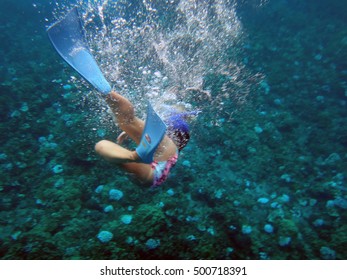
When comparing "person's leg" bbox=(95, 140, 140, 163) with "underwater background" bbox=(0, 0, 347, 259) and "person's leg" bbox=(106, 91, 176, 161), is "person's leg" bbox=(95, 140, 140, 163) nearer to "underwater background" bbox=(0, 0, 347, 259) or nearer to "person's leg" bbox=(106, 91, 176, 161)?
"person's leg" bbox=(106, 91, 176, 161)

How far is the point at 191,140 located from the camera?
539 centimetres

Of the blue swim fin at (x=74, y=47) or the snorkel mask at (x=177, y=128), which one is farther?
the blue swim fin at (x=74, y=47)

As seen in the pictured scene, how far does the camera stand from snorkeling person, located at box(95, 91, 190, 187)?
2732 millimetres

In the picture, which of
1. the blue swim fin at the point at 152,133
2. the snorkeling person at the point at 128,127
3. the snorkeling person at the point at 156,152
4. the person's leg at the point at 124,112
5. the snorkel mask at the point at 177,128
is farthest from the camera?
the person's leg at the point at 124,112

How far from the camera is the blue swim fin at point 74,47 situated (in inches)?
147

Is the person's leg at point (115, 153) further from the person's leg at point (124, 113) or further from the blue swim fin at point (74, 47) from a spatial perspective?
the blue swim fin at point (74, 47)

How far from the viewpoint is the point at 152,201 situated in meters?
4.04

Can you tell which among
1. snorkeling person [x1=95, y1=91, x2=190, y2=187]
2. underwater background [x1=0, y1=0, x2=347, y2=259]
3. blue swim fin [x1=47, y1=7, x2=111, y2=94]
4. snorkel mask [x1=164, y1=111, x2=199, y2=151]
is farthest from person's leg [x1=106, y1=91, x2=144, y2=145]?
underwater background [x1=0, y1=0, x2=347, y2=259]

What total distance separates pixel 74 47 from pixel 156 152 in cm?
231

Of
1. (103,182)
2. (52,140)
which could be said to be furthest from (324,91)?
(52,140)

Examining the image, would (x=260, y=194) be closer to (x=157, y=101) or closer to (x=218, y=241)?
(x=218, y=241)

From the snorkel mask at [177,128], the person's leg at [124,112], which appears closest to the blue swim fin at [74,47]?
the person's leg at [124,112]

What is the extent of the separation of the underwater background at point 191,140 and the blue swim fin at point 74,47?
1.58 metres

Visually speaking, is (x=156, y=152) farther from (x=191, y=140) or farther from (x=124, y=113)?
(x=191, y=140)
